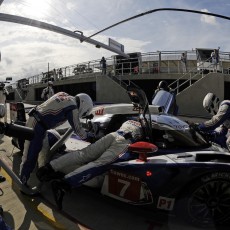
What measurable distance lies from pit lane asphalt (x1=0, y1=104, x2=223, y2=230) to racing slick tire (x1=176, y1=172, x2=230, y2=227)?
16 centimetres

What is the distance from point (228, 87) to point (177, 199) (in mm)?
15896

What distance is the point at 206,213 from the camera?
3.86m

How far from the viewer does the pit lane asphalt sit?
390cm

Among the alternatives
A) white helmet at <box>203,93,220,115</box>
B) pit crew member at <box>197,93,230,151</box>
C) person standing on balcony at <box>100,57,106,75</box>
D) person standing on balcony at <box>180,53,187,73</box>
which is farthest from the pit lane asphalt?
person standing on balcony at <box>100,57,106,75</box>

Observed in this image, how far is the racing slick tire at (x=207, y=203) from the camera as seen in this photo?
3781 mm

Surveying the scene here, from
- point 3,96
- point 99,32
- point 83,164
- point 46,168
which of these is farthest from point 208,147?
point 99,32

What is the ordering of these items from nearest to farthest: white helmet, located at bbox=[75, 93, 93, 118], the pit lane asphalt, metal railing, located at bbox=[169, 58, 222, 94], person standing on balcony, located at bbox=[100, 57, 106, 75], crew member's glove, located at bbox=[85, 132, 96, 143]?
the pit lane asphalt
white helmet, located at bbox=[75, 93, 93, 118]
crew member's glove, located at bbox=[85, 132, 96, 143]
metal railing, located at bbox=[169, 58, 222, 94]
person standing on balcony, located at bbox=[100, 57, 106, 75]

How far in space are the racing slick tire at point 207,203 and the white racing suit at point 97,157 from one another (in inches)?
38.5

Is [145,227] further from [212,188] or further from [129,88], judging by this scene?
[129,88]

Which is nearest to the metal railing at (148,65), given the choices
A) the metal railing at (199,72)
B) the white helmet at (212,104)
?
the metal railing at (199,72)

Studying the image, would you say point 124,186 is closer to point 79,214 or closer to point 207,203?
point 79,214

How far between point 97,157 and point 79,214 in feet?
2.55

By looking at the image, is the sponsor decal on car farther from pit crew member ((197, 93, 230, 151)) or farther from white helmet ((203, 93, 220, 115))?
white helmet ((203, 93, 220, 115))

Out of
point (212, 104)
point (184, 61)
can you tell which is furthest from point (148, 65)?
point (212, 104)
